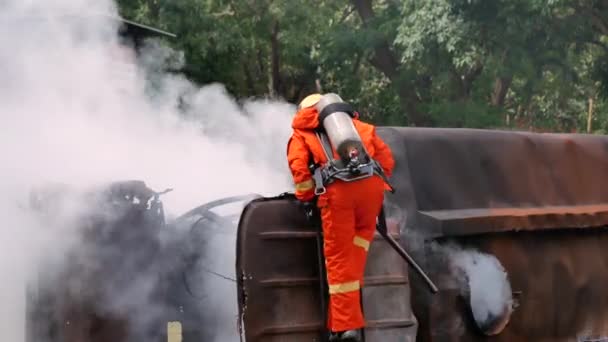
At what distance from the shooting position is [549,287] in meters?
5.60

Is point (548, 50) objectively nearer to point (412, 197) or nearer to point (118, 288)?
point (412, 197)

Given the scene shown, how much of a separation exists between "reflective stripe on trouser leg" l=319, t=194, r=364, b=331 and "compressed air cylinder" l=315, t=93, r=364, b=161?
6.9 inches

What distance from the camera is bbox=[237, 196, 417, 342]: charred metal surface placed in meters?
4.30

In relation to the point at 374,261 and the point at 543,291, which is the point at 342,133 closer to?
the point at 374,261

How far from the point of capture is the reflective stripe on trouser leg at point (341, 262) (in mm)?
4324

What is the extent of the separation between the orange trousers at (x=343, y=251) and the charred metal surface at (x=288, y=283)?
0.15m

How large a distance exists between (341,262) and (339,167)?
17.1 inches

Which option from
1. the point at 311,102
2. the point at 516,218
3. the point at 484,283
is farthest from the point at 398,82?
the point at 311,102

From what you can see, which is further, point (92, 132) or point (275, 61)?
point (275, 61)

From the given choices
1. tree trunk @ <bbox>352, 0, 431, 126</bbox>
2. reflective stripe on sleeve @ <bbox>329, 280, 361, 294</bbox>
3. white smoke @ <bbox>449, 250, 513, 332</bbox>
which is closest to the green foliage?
tree trunk @ <bbox>352, 0, 431, 126</bbox>

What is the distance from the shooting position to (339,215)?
434 centimetres

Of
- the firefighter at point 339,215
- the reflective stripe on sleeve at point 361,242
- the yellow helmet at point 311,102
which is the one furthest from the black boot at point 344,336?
the yellow helmet at point 311,102

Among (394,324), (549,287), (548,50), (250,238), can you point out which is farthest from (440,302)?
(548,50)

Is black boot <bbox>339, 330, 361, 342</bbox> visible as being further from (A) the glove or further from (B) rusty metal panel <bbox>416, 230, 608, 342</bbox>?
(B) rusty metal panel <bbox>416, 230, 608, 342</bbox>
